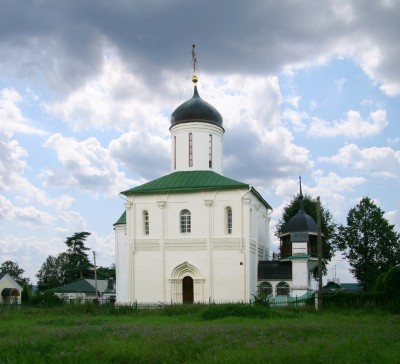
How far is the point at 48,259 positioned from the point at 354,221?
4128cm

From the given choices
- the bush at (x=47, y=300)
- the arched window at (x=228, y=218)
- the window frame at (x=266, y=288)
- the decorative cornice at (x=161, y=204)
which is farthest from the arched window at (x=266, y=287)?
the bush at (x=47, y=300)

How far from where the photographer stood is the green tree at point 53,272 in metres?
65.4

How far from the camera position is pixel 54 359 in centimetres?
1064

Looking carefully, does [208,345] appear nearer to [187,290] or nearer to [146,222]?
[187,290]

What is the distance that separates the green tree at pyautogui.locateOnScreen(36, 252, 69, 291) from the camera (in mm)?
65438

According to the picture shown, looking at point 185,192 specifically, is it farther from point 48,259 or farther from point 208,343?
point 48,259

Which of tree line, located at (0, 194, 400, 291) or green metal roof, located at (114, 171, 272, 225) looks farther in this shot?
tree line, located at (0, 194, 400, 291)

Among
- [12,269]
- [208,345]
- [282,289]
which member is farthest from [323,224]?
[12,269]

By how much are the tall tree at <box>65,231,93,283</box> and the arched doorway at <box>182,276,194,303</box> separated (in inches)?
1531

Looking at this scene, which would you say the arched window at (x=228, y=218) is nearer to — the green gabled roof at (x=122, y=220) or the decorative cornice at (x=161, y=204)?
the decorative cornice at (x=161, y=204)

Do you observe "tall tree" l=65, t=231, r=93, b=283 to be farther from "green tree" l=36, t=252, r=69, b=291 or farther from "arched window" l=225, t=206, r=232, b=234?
"arched window" l=225, t=206, r=232, b=234

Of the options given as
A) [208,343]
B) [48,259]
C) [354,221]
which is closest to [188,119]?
[354,221]

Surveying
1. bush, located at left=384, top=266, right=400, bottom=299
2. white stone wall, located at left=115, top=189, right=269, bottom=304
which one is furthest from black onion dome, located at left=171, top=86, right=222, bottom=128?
bush, located at left=384, top=266, right=400, bottom=299

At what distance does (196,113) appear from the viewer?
107ft
